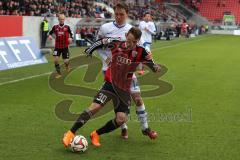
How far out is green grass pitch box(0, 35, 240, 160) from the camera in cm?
666

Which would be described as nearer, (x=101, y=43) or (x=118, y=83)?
(x=118, y=83)

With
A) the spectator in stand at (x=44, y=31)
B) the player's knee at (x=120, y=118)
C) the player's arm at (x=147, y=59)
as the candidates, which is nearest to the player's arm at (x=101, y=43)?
the player's arm at (x=147, y=59)

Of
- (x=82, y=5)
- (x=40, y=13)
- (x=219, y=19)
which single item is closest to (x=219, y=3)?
(x=219, y=19)

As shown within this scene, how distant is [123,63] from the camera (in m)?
6.91

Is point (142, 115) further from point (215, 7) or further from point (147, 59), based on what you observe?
point (215, 7)

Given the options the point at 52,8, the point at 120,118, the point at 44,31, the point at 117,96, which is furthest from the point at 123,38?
the point at 52,8

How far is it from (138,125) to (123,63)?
1.94 meters

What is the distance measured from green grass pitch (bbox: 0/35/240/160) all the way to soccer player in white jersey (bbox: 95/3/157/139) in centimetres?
19

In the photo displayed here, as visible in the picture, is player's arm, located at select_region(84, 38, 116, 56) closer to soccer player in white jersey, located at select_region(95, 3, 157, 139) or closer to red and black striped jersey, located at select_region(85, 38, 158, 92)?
red and black striped jersey, located at select_region(85, 38, 158, 92)

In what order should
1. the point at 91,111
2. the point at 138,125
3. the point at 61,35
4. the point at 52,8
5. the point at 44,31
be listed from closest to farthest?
1. the point at 91,111
2. the point at 138,125
3. the point at 61,35
4. the point at 44,31
5. the point at 52,8

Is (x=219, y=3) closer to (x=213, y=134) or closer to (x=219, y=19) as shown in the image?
(x=219, y=19)

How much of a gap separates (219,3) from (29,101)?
202 ft

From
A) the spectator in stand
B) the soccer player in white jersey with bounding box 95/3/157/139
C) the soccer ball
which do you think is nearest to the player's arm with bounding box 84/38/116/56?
the soccer player in white jersey with bounding box 95/3/157/139

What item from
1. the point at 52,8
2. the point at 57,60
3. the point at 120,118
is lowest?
A: the point at 57,60
